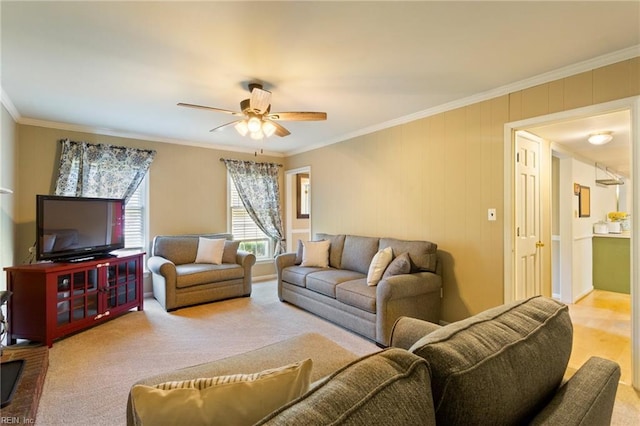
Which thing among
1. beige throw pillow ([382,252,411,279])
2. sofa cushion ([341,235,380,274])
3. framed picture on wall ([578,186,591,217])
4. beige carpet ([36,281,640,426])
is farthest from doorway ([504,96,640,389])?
framed picture on wall ([578,186,591,217])

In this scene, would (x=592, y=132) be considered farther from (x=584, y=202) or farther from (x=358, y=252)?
(x=358, y=252)

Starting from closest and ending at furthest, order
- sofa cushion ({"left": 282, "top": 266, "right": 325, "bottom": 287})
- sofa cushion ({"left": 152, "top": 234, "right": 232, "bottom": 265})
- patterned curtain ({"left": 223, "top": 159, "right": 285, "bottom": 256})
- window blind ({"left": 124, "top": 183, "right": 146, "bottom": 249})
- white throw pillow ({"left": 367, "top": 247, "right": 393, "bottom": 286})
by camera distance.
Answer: white throw pillow ({"left": 367, "top": 247, "right": 393, "bottom": 286}) < sofa cushion ({"left": 282, "top": 266, "right": 325, "bottom": 287}) < sofa cushion ({"left": 152, "top": 234, "right": 232, "bottom": 265}) < window blind ({"left": 124, "top": 183, "right": 146, "bottom": 249}) < patterned curtain ({"left": 223, "top": 159, "right": 285, "bottom": 256})

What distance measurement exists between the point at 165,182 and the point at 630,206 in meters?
5.47

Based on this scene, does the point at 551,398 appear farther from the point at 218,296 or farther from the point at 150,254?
the point at 150,254

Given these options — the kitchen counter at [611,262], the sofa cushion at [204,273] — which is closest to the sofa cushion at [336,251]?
the sofa cushion at [204,273]

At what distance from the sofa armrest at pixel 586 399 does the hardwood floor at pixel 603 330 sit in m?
1.93

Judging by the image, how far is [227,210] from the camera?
558 cm

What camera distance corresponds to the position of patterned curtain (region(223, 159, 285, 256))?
5.61m

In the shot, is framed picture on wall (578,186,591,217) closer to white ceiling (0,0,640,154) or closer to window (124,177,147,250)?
white ceiling (0,0,640,154)

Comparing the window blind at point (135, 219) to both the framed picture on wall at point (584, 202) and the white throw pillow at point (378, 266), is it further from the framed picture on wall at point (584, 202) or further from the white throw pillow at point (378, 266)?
the framed picture on wall at point (584, 202)

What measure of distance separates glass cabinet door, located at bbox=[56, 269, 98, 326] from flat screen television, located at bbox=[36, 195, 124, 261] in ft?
0.89

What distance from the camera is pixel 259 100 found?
2666 millimetres

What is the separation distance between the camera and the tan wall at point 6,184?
3191mm

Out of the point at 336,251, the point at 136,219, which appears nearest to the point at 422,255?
the point at 336,251
